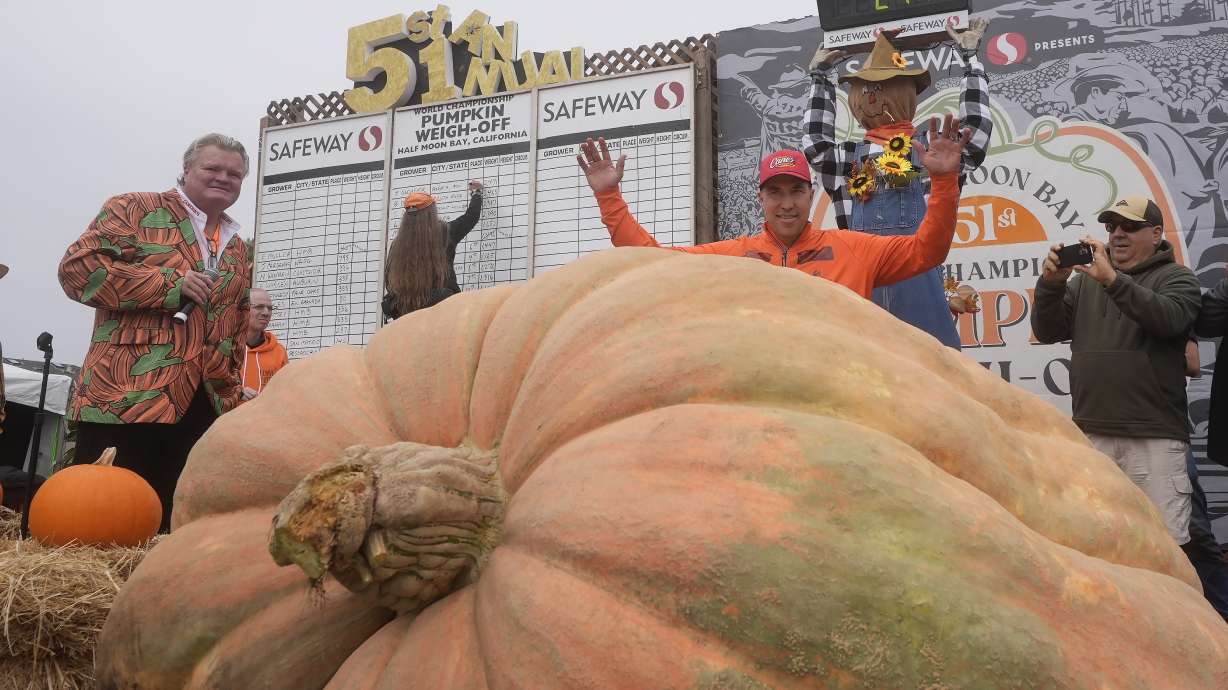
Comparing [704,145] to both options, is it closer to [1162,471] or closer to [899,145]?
[899,145]

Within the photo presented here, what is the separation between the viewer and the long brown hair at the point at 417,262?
4699 millimetres

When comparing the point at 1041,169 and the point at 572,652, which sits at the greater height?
the point at 1041,169

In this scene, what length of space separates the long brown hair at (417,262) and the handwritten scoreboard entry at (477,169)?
1896 mm

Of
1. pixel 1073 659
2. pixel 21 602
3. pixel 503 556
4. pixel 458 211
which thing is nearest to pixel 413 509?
pixel 503 556

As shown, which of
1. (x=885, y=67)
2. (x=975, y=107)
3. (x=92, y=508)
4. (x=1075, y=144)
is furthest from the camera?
(x=1075, y=144)

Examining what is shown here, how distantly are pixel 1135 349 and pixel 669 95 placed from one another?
384 centimetres

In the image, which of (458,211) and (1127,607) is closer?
(1127,607)

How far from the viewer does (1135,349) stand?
3582mm

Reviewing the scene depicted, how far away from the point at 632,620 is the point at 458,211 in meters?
6.54

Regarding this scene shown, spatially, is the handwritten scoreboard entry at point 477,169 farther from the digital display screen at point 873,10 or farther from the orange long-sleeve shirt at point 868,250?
the orange long-sleeve shirt at point 868,250

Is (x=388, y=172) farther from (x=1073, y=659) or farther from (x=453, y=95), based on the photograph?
(x=1073, y=659)

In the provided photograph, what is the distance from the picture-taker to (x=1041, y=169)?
207 inches

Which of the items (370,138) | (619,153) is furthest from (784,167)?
(370,138)

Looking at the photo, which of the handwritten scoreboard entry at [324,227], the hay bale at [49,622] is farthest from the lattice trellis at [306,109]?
the hay bale at [49,622]
